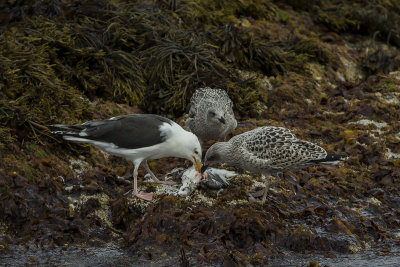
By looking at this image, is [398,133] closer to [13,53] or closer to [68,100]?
[68,100]

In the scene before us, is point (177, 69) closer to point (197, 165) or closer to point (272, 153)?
point (197, 165)

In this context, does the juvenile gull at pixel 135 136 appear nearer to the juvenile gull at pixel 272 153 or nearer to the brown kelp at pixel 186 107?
the brown kelp at pixel 186 107

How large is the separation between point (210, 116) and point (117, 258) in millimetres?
3263

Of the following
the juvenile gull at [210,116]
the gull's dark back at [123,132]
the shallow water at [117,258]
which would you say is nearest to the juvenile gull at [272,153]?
the gull's dark back at [123,132]

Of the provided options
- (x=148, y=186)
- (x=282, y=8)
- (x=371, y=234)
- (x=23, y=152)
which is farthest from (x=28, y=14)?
(x=371, y=234)

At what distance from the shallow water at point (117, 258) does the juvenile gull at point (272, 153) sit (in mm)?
1029

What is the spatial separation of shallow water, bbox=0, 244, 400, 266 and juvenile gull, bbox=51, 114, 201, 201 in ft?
3.69

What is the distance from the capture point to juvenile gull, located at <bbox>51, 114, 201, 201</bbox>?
7148mm

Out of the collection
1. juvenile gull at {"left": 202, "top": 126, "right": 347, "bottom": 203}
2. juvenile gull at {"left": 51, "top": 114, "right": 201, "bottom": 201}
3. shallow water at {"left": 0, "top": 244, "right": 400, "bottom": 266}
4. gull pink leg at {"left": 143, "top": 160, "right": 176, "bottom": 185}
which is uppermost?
juvenile gull at {"left": 202, "top": 126, "right": 347, "bottom": 203}

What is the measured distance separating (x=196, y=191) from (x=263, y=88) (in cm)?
432

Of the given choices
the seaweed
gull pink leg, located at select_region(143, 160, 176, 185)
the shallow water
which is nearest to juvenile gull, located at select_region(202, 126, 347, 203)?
gull pink leg, located at select_region(143, 160, 176, 185)

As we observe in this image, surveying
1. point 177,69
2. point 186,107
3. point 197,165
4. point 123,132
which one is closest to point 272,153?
point 197,165

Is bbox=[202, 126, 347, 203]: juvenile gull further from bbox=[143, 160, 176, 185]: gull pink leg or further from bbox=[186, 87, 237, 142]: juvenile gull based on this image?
bbox=[186, 87, 237, 142]: juvenile gull

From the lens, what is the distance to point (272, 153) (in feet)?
22.6
